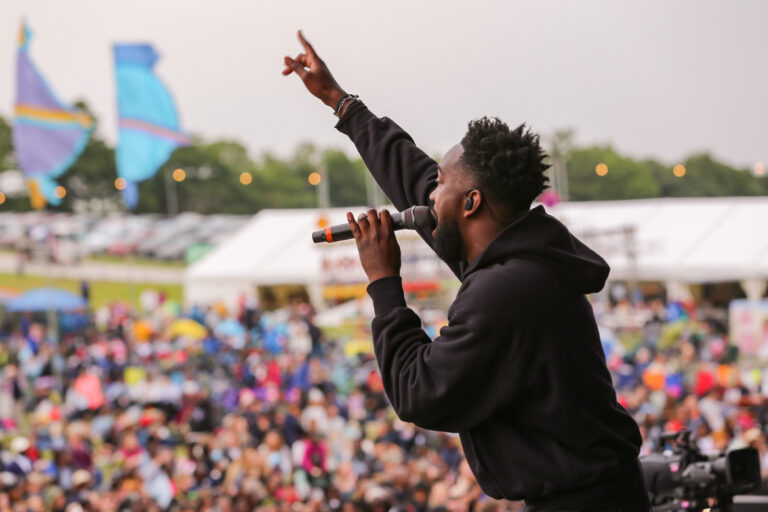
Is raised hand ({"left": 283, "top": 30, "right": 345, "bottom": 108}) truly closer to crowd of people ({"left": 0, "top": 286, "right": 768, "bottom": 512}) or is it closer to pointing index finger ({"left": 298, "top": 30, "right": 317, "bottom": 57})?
pointing index finger ({"left": 298, "top": 30, "right": 317, "bottom": 57})

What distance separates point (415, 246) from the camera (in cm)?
1681

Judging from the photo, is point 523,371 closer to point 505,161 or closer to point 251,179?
point 505,161

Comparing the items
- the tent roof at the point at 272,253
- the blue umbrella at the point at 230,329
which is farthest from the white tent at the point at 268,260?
the blue umbrella at the point at 230,329

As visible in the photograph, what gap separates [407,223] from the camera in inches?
64.3

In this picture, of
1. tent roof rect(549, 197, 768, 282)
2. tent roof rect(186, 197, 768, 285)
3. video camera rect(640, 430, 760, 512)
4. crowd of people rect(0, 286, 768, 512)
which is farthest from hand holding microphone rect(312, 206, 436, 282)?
tent roof rect(549, 197, 768, 282)

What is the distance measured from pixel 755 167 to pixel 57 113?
2802cm

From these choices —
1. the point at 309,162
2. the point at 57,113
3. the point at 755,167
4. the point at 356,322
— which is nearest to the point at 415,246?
the point at 356,322

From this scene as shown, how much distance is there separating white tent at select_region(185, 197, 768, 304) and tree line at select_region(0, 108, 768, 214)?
21.5 metres

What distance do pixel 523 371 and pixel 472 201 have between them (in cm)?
29

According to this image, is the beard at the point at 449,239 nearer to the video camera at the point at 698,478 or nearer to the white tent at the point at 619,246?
the video camera at the point at 698,478

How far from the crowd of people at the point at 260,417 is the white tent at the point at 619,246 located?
1.91 m

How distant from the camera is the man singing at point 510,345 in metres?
1.47

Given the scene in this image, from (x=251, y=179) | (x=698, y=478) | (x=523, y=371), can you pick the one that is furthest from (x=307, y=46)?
(x=251, y=179)

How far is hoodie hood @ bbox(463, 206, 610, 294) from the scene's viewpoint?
152 centimetres
